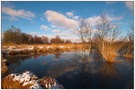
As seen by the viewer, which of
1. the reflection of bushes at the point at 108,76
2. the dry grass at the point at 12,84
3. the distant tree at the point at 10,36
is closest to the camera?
the dry grass at the point at 12,84

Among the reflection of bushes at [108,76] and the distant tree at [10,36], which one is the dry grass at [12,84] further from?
the distant tree at [10,36]

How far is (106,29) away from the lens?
13.1 m

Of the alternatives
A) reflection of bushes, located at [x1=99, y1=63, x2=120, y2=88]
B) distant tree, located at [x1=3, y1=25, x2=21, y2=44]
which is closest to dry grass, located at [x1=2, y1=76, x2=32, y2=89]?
reflection of bushes, located at [x1=99, y1=63, x2=120, y2=88]

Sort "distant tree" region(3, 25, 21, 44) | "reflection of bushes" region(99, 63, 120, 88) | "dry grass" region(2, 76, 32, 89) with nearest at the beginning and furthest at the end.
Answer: "dry grass" region(2, 76, 32, 89), "reflection of bushes" region(99, 63, 120, 88), "distant tree" region(3, 25, 21, 44)

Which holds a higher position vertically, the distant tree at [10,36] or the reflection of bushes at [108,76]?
the distant tree at [10,36]

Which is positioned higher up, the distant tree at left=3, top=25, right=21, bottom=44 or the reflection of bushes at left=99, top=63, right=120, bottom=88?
the distant tree at left=3, top=25, right=21, bottom=44

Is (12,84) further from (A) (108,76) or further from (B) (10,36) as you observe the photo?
(B) (10,36)

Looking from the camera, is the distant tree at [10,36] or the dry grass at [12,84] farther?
the distant tree at [10,36]

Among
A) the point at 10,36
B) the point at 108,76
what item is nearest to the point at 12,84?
the point at 108,76

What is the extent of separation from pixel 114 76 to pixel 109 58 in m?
3.75

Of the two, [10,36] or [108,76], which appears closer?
[108,76]

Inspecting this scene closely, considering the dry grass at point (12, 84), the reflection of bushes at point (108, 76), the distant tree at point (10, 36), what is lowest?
the reflection of bushes at point (108, 76)

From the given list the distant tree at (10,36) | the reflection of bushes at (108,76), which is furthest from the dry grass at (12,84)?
the distant tree at (10,36)

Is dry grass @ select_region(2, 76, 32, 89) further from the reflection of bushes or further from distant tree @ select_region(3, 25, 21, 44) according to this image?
distant tree @ select_region(3, 25, 21, 44)
